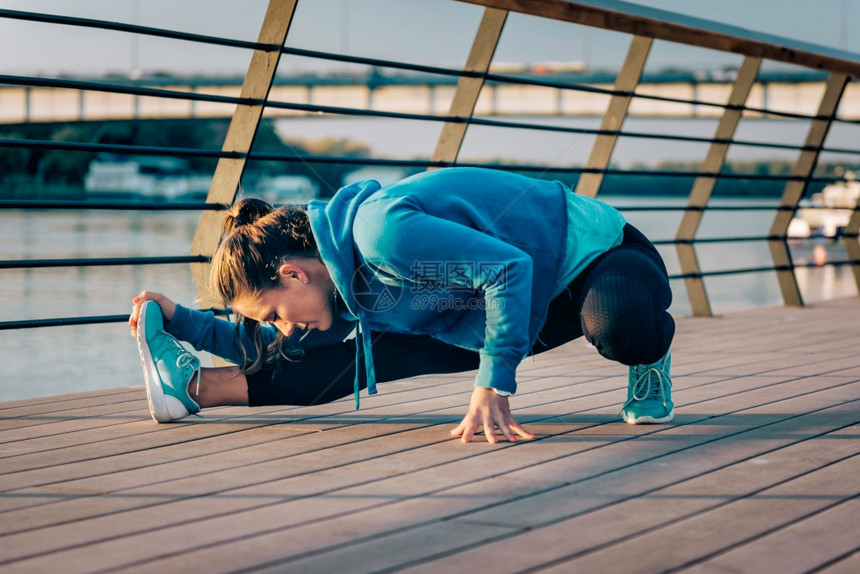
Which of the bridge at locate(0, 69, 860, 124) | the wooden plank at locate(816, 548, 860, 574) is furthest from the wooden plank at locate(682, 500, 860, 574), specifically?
the bridge at locate(0, 69, 860, 124)

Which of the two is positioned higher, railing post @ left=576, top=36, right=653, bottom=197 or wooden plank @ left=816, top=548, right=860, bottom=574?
railing post @ left=576, top=36, right=653, bottom=197

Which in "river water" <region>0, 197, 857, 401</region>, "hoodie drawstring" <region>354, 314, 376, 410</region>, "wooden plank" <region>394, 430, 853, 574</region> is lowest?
"river water" <region>0, 197, 857, 401</region>

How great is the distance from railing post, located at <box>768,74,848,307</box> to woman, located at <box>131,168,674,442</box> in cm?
326

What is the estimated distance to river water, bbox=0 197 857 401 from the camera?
7039mm

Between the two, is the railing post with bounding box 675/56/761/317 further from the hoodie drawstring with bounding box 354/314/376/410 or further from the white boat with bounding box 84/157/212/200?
the white boat with bounding box 84/157/212/200

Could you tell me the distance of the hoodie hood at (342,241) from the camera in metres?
1.94

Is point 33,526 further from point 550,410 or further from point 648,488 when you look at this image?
point 550,410

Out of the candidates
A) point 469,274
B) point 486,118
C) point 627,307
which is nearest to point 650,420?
point 627,307

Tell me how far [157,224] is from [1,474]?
2910cm

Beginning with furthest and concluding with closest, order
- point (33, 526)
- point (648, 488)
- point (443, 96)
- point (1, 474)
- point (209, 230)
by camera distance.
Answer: point (443, 96), point (209, 230), point (1, 474), point (648, 488), point (33, 526)

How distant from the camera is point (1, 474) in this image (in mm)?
1712

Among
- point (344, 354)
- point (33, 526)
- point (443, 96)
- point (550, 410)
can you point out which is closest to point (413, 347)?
point (344, 354)

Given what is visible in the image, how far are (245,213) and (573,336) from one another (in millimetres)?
786

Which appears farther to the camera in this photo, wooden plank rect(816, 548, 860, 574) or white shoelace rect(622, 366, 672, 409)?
white shoelace rect(622, 366, 672, 409)
